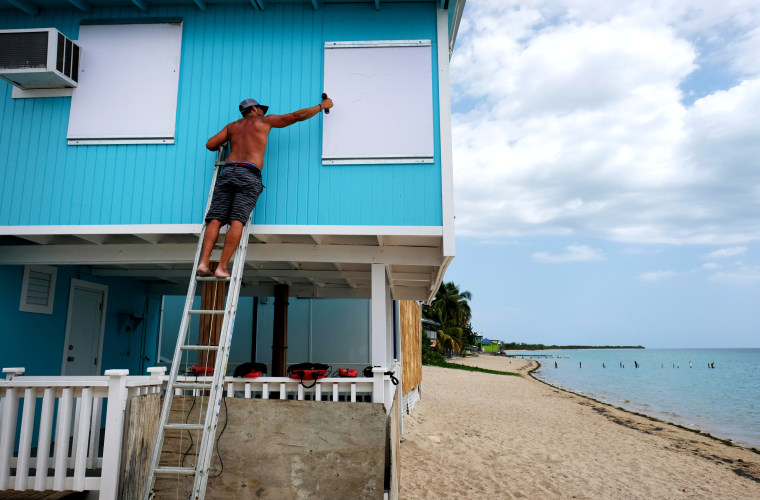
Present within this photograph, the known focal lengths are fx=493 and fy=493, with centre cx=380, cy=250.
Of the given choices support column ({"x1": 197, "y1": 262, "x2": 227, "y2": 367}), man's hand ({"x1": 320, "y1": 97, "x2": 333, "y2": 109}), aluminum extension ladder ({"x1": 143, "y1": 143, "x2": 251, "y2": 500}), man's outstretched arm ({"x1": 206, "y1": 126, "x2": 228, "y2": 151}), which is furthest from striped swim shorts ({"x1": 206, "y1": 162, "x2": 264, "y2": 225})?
support column ({"x1": 197, "y1": 262, "x2": 227, "y2": 367})

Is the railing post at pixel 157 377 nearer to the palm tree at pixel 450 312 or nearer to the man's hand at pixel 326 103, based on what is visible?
the man's hand at pixel 326 103

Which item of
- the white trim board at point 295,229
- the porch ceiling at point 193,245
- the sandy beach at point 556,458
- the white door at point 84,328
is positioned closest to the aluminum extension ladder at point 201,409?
the white trim board at point 295,229

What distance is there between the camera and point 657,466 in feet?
33.9

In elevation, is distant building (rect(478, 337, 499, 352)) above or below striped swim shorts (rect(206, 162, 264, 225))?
below

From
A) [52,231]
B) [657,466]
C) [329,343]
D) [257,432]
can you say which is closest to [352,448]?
[257,432]

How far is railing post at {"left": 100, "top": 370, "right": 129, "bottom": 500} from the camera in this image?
388cm

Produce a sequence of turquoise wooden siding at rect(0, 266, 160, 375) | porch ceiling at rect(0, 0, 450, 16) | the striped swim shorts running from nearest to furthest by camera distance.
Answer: the striped swim shorts → porch ceiling at rect(0, 0, 450, 16) → turquoise wooden siding at rect(0, 266, 160, 375)

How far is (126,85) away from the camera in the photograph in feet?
20.4

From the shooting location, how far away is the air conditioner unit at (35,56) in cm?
584

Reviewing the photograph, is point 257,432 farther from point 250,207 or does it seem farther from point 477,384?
point 477,384

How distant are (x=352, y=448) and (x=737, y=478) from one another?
33.0 ft

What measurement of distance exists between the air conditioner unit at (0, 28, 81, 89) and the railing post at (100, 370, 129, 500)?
4047 millimetres

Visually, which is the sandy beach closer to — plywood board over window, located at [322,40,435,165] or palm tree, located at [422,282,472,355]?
plywood board over window, located at [322,40,435,165]

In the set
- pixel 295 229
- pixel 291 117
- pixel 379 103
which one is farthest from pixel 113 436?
pixel 379 103
